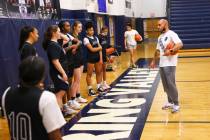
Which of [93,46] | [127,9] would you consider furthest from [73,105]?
[127,9]

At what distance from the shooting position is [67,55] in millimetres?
6035

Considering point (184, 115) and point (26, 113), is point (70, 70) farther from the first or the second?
point (26, 113)

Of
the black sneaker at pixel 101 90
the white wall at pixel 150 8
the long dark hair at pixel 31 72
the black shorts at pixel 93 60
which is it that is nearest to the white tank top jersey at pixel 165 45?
the black shorts at pixel 93 60

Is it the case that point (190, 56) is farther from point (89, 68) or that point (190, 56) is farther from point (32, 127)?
point (32, 127)

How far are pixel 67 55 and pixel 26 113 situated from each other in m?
4.08

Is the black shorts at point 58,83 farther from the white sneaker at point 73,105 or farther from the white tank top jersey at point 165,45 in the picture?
the white tank top jersey at point 165,45

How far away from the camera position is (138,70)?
1088 centimetres

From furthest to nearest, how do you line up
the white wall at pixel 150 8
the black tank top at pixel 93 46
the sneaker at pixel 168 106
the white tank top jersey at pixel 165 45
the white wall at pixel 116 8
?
the white wall at pixel 150 8, the white wall at pixel 116 8, the black tank top at pixel 93 46, the sneaker at pixel 168 106, the white tank top jersey at pixel 165 45

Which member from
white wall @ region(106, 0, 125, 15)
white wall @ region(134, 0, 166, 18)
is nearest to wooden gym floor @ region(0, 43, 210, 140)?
white wall @ region(106, 0, 125, 15)

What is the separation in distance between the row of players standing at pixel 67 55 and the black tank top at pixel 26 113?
2.28 meters

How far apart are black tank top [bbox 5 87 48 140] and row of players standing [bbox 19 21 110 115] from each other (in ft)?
7.48

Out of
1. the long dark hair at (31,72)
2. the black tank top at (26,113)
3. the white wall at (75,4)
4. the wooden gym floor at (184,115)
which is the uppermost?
the white wall at (75,4)

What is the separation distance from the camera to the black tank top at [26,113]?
6.48ft

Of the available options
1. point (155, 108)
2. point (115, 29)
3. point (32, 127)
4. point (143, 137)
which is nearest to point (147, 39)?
point (115, 29)
